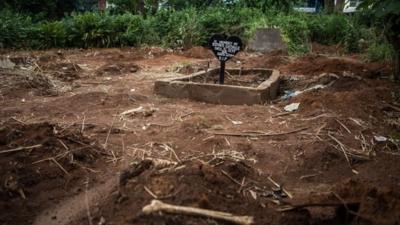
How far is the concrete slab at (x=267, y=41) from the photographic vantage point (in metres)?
10.7

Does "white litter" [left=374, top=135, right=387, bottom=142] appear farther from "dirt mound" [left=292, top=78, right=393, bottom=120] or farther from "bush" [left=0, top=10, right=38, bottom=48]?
"bush" [left=0, top=10, right=38, bottom=48]

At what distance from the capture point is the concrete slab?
420 inches

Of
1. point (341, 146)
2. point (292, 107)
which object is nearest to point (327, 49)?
point (292, 107)

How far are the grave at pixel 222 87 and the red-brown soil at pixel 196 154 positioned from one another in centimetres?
17

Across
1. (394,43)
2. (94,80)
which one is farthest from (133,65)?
(394,43)

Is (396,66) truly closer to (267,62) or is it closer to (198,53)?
(267,62)

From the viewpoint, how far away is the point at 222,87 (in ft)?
17.1

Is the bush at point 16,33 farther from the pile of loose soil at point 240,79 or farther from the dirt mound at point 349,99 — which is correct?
the dirt mound at point 349,99

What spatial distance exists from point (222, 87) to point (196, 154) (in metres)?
1.96

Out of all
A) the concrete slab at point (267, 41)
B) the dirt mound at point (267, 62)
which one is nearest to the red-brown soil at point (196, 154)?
the dirt mound at point (267, 62)

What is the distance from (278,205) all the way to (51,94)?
4.24 metres

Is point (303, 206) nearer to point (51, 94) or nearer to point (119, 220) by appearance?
point (119, 220)

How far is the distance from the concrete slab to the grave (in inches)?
180

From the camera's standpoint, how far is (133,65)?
27.1 ft
